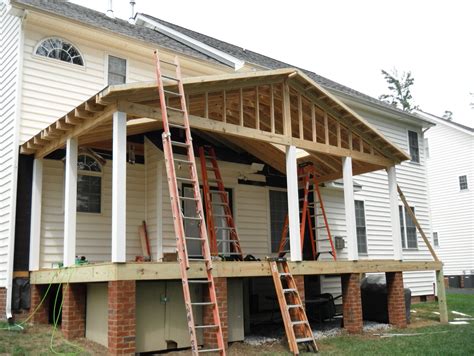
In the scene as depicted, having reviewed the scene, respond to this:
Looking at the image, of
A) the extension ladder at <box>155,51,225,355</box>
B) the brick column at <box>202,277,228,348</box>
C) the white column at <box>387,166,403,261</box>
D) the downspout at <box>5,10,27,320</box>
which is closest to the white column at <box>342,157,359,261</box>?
the white column at <box>387,166,403,261</box>

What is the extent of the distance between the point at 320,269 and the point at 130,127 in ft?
15.7

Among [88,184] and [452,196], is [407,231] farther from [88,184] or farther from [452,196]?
[88,184]

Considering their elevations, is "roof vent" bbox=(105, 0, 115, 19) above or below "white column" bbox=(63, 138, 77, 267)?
above

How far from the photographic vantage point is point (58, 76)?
11688 millimetres

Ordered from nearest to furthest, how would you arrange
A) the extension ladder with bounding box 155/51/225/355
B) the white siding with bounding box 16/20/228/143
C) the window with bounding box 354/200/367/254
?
the extension ladder with bounding box 155/51/225/355
the white siding with bounding box 16/20/228/143
the window with bounding box 354/200/367/254

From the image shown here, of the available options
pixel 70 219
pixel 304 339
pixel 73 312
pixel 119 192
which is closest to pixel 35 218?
pixel 70 219

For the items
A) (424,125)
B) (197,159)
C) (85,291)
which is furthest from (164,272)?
(424,125)

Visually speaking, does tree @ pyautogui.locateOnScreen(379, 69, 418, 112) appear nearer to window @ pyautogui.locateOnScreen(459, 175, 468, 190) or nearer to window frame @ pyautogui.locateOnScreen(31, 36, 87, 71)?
window @ pyautogui.locateOnScreen(459, 175, 468, 190)

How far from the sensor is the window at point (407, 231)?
775 inches

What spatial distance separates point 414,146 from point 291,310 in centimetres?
1334

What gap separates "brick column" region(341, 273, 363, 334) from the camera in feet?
36.3

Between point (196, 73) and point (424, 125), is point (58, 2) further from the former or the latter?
point (424, 125)

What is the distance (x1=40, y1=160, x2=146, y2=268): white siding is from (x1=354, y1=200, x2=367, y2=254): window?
8.82 meters

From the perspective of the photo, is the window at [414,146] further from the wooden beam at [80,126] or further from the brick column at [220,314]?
the wooden beam at [80,126]
